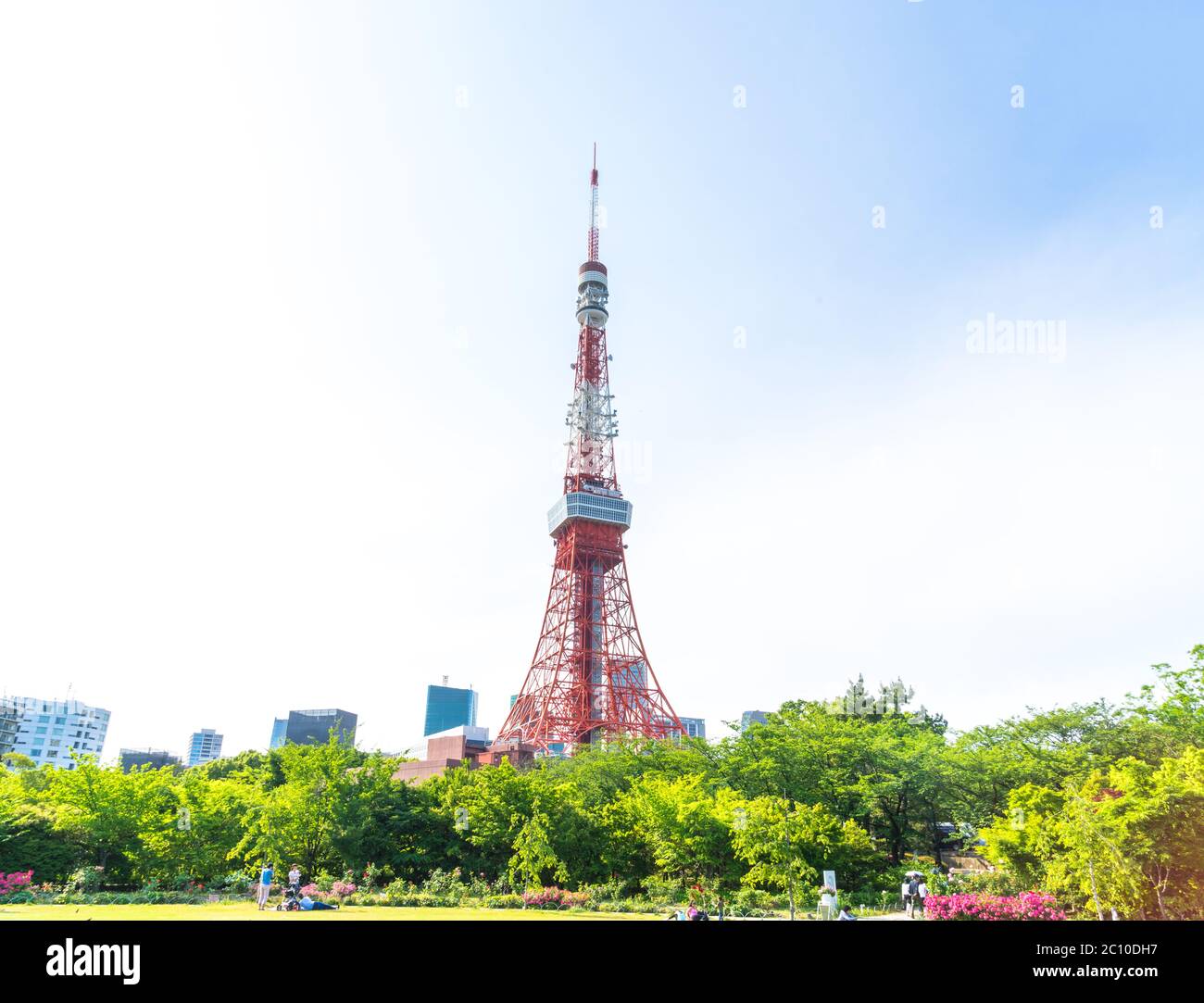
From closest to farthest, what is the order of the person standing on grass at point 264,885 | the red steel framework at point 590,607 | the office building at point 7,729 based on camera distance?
the person standing on grass at point 264,885
the red steel framework at point 590,607
the office building at point 7,729

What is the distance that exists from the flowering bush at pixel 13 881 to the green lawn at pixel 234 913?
170 cm

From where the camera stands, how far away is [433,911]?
21906 millimetres

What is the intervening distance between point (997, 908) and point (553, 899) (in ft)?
47.8

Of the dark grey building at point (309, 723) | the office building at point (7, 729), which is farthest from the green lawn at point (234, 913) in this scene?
the dark grey building at point (309, 723)

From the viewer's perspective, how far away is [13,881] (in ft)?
72.6

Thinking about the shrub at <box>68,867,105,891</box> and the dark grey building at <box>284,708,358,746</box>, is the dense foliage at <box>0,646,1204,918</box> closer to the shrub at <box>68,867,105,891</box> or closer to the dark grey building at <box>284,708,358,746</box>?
the shrub at <box>68,867,105,891</box>

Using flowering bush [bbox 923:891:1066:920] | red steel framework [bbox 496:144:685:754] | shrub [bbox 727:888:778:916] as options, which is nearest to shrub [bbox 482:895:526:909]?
shrub [bbox 727:888:778:916]

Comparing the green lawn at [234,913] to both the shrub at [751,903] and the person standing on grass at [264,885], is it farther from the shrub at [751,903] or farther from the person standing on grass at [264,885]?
the shrub at [751,903]

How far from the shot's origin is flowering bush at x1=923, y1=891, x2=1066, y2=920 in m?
21.6

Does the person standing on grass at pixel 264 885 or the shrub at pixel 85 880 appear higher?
the person standing on grass at pixel 264 885

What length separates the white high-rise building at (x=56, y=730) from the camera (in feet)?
399

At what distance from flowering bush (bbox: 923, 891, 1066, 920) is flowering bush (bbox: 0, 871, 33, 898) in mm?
28725
